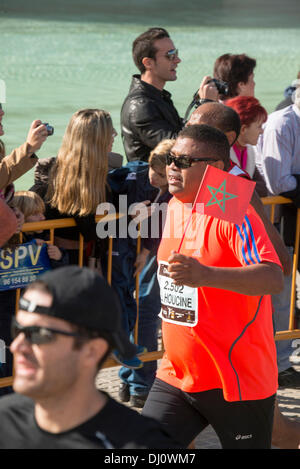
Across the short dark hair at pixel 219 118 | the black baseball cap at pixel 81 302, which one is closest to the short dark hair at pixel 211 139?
the short dark hair at pixel 219 118

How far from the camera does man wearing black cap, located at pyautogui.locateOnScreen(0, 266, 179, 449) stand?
250cm

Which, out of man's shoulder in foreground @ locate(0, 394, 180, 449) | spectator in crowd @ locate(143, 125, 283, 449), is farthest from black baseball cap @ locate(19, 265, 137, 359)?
spectator in crowd @ locate(143, 125, 283, 449)

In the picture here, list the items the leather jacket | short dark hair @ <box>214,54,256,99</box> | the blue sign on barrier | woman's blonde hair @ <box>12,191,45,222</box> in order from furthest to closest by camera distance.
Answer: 1. short dark hair @ <box>214,54,256,99</box>
2. the leather jacket
3. woman's blonde hair @ <box>12,191,45,222</box>
4. the blue sign on barrier

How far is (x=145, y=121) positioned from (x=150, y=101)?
0.19 metres

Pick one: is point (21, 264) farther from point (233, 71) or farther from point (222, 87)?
point (233, 71)

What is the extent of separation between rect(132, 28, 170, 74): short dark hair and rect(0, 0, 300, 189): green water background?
20.0ft

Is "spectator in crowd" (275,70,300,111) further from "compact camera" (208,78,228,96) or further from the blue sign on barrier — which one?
the blue sign on barrier

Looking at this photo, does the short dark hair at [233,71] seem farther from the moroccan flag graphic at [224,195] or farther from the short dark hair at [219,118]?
the moroccan flag graphic at [224,195]

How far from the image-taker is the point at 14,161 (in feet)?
15.6

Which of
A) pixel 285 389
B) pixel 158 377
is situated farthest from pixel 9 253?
pixel 285 389

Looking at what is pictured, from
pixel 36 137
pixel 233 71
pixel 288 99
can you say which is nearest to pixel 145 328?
pixel 36 137

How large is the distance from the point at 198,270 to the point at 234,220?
0.35 metres

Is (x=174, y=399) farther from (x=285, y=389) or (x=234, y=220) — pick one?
(x=285, y=389)

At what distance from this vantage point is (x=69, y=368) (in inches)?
99.3
